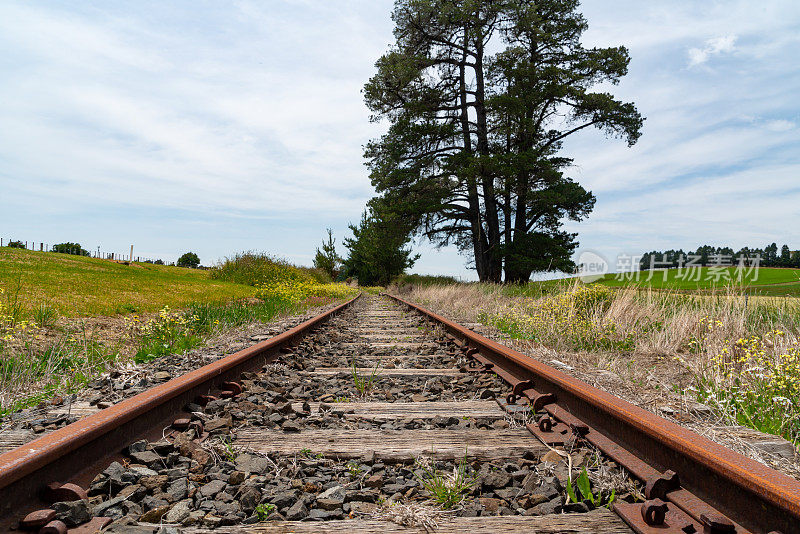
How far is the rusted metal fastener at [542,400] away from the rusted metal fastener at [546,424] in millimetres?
229

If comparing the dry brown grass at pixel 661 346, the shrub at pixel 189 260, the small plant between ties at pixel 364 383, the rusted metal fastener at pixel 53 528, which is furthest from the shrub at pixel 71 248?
the rusted metal fastener at pixel 53 528

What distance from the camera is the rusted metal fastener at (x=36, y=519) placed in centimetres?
139

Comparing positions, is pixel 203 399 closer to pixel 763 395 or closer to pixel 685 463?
pixel 685 463

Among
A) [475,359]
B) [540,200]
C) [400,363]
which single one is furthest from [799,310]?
[540,200]

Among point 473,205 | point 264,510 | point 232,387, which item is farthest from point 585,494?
point 473,205

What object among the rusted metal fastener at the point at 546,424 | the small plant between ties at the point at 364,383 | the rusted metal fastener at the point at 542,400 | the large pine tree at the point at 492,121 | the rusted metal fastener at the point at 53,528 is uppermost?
→ the large pine tree at the point at 492,121

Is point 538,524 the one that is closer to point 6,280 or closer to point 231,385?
point 231,385

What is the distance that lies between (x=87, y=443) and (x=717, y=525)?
2185mm

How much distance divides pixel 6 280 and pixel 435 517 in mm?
8563

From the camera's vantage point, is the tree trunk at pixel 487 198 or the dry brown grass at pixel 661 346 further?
the tree trunk at pixel 487 198

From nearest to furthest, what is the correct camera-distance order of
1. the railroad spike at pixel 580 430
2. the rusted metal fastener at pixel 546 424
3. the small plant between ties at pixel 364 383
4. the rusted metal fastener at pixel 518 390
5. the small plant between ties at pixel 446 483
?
1. the small plant between ties at pixel 446 483
2. the railroad spike at pixel 580 430
3. the rusted metal fastener at pixel 546 424
4. the rusted metal fastener at pixel 518 390
5. the small plant between ties at pixel 364 383

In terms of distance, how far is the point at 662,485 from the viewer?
5.22 ft

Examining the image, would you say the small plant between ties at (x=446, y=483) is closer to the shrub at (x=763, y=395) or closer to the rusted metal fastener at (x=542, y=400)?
the rusted metal fastener at (x=542, y=400)

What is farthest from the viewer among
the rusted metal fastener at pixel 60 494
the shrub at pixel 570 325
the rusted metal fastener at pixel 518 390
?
the shrub at pixel 570 325
